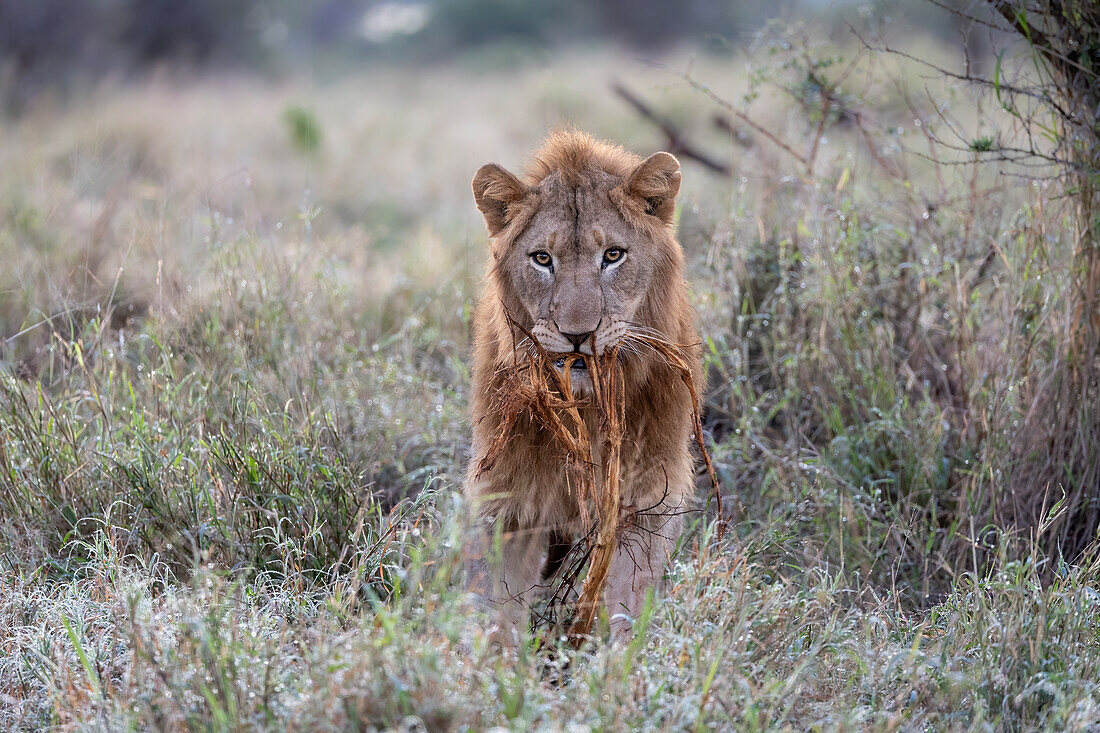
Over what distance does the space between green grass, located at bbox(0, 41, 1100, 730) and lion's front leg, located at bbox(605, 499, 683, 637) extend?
0.14m

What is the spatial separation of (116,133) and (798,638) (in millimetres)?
11333

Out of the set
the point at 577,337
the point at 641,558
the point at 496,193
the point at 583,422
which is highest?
the point at 496,193

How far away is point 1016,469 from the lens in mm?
4371

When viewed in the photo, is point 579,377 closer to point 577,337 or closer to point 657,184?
point 577,337

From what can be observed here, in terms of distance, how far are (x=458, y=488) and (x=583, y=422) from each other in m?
1.39

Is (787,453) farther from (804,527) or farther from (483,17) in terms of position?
(483,17)

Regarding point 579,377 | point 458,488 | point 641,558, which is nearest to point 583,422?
point 579,377

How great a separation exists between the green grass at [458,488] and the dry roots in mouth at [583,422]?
0.71ft

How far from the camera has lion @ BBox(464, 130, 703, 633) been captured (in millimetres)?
3428

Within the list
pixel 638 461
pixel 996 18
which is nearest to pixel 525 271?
pixel 638 461

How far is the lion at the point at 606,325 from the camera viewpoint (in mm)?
3428

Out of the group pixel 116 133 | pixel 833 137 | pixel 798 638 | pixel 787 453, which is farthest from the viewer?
pixel 116 133

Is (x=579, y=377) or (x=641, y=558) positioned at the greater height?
(x=579, y=377)

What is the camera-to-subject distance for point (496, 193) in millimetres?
3656
